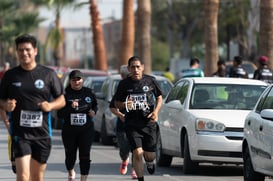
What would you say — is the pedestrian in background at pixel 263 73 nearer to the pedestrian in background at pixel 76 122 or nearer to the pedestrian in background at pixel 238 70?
the pedestrian in background at pixel 238 70

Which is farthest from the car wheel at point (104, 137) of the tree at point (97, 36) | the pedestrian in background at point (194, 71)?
the tree at point (97, 36)

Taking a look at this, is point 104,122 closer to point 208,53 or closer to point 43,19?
point 208,53

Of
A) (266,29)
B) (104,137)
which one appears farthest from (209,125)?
(266,29)

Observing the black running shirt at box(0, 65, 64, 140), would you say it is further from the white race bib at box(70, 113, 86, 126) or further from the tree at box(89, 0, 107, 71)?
the tree at box(89, 0, 107, 71)

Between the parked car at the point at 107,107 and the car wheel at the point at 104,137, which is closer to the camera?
the parked car at the point at 107,107

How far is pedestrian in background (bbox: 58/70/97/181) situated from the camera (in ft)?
45.0

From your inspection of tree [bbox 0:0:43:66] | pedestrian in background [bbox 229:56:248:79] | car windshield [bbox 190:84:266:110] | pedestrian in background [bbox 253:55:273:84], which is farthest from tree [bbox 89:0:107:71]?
car windshield [bbox 190:84:266:110]

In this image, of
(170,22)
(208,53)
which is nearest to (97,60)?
(208,53)

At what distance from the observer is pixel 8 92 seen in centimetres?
1008

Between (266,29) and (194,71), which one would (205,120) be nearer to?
(194,71)

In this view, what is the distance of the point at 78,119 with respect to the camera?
13.8 meters

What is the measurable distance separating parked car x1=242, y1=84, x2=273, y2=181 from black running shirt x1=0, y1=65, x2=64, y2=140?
3.23m

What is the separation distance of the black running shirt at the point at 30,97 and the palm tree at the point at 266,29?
15.1 m

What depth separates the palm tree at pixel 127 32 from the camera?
36.8 meters
